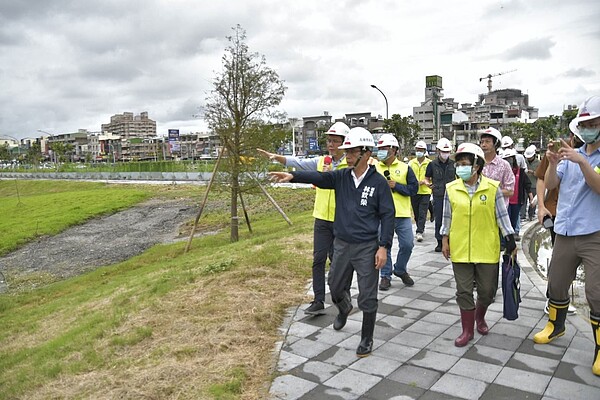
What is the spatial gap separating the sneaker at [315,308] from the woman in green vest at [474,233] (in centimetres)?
153

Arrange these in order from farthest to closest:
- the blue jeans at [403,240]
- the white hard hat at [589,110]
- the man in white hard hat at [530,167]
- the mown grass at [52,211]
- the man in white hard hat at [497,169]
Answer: the mown grass at [52,211] < the man in white hard hat at [530,167] < the blue jeans at [403,240] < the man in white hard hat at [497,169] < the white hard hat at [589,110]

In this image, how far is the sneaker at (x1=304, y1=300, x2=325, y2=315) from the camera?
5.28m

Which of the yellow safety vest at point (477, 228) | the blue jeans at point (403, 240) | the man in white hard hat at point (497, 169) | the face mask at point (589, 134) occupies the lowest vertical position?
the blue jeans at point (403, 240)

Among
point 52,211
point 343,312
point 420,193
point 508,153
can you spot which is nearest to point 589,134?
point 343,312

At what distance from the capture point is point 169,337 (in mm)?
4750

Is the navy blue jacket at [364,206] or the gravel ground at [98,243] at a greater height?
the navy blue jacket at [364,206]

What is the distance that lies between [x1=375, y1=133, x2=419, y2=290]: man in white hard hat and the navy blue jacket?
6.45 ft

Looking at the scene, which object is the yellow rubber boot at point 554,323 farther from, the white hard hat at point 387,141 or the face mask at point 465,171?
the white hard hat at point 387,141

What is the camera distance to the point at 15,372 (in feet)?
17.5

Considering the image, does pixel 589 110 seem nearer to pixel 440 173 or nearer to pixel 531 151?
pixel 440 173

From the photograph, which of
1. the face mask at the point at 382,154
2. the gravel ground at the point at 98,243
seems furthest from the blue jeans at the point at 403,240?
the gravel ground at the point at 98,243

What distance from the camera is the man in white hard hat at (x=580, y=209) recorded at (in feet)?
11.7

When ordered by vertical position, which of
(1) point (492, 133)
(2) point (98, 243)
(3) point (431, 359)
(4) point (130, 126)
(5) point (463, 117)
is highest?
(4) point (130, 126)

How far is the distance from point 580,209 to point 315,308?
2.79 m
